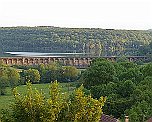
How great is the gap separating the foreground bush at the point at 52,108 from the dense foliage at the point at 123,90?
19.4 meters

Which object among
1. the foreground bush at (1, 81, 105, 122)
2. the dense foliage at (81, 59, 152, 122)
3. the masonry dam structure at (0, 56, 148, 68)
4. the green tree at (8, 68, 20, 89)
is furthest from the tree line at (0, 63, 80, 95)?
the foreground bush at (1, 81, 105, 122)

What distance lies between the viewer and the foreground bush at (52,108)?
1509cm

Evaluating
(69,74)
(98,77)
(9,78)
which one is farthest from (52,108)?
(69,74)

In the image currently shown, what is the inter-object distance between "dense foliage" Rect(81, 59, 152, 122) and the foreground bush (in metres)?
19.4

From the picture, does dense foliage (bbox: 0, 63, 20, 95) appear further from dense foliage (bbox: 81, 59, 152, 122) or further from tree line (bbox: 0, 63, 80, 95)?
dense foliage (bbox: 81, 59, 152, 122)

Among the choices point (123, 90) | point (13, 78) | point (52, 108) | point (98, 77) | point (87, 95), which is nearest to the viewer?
point (52, 108)

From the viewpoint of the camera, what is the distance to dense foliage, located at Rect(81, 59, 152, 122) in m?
37.2

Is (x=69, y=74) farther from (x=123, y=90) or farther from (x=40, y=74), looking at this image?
(x=123, y=90)

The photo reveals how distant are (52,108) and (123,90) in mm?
33435

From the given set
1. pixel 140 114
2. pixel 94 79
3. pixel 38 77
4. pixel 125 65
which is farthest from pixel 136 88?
pixel 38 77

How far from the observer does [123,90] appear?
4788cm

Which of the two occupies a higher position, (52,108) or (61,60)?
(52,108)

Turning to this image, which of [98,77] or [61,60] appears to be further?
[61,60]

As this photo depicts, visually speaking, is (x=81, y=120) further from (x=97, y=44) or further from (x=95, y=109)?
(x=97, y=44)
